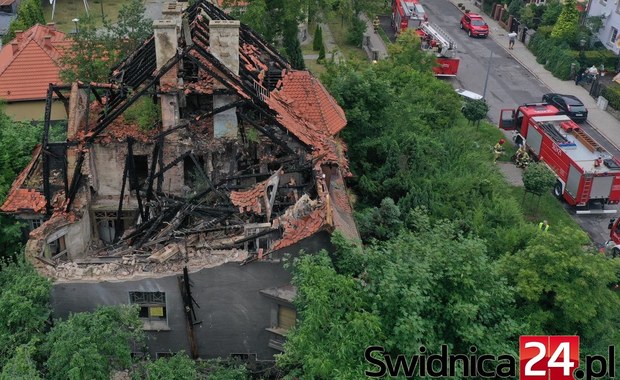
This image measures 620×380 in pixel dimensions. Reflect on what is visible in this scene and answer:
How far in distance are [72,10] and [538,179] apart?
4361 cm

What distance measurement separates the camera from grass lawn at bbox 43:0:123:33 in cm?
5322

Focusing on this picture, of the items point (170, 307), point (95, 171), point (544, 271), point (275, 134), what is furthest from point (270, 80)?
point (544, 271)

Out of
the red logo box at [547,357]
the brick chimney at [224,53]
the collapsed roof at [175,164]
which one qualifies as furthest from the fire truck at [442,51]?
the red logo box at [547,357]

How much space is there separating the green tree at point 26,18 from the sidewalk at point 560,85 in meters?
35.1

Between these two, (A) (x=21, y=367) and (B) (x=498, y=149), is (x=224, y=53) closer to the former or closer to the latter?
(A) (x=21, y=367)

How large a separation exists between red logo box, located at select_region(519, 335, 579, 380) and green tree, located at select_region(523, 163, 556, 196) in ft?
43.4

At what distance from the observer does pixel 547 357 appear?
15.6 meters

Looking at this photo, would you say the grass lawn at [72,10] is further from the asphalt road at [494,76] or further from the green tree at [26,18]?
the asphalt road at [494,76]

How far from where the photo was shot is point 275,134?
68.2ft

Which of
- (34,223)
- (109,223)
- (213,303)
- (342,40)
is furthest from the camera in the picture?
(342,40)

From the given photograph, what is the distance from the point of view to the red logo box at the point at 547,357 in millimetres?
14859

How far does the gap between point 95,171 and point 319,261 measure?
893cm

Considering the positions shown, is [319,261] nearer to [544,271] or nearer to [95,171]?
[544,271]

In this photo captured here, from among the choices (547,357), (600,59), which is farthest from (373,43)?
(547,357)
